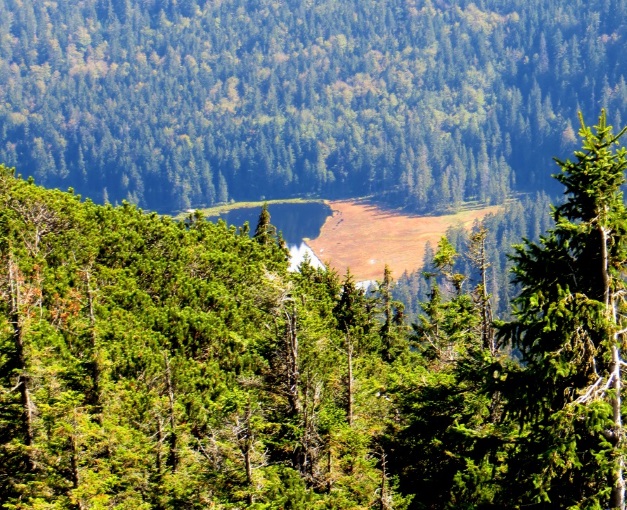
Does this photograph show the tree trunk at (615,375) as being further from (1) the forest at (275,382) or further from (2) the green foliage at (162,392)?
(2) the green foliage at (162,392)

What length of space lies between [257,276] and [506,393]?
30.8m

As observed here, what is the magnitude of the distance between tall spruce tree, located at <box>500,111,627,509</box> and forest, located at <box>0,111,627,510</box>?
4 cm

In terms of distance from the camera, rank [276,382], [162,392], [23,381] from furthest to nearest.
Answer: [162,392] → [276,382] → [23,381]

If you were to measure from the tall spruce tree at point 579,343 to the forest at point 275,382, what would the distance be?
36mm

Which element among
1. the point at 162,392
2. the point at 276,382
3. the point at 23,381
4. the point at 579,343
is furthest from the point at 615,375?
the point at 162,392

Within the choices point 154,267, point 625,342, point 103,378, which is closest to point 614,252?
point 625,342

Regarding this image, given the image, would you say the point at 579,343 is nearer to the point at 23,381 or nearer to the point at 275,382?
the point at 275,382

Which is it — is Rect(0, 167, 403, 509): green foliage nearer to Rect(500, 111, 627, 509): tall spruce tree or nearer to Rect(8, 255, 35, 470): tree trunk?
Rect(8, 255, 35, 470): tree trunk

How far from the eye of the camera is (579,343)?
14.0 m

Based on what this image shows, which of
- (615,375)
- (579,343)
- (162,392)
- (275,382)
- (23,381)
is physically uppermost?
(579,343)

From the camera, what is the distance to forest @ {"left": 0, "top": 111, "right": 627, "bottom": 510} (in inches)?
556

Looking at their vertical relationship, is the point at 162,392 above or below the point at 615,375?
below

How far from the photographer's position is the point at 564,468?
13.9m

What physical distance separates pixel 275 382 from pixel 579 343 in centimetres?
1263
